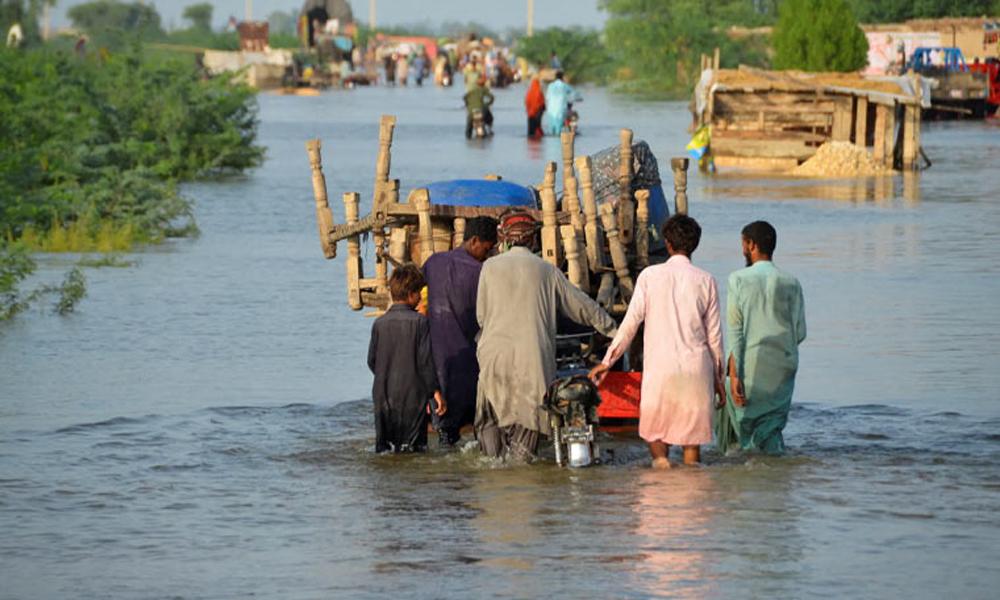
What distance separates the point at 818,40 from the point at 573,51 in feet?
142

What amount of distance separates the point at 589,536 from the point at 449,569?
2.47 ft

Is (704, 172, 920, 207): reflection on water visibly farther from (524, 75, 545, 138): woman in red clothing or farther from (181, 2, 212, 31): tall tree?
Result: (181, 2, 212, 31): tall tree

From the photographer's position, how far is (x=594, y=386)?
9.41 meters

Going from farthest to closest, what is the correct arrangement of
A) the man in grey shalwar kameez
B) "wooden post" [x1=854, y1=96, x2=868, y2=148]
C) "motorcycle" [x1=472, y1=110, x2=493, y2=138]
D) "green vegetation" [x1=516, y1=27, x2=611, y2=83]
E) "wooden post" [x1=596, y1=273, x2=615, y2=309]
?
"green vegetation" [x1=516, y1=27, x2=611, y2=83]
"motorcycle" [x1=472, y1=110, x2=493, y2=138]
"wooden post" [x1=854, y1=96, x2=868, y2=148]
"wooden post" [x1=596, y1=273, x2=615, y2=309]
the man in grey shalwar kameez

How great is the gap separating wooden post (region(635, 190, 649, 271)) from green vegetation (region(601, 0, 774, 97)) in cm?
5740

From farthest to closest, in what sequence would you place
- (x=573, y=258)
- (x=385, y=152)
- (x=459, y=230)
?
(x=385, y=152), (x=459, y=230), (x=573, y=258)

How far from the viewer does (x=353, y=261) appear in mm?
Answer: 10898

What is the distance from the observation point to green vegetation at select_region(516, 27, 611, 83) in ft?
277

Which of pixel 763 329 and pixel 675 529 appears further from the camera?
pixel 763 329

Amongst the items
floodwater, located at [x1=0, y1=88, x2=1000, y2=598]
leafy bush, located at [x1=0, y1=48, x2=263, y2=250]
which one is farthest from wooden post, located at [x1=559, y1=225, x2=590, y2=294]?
leafy bush, located at [x1=0, y1=48, x2=263, y2=250]

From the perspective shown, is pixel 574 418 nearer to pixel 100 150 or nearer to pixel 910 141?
pixel 100 150

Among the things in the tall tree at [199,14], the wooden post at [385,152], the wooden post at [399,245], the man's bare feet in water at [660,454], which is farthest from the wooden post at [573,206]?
the tall tree at [199,14]

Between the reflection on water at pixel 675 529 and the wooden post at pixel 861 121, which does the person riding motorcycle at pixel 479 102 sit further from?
the reflection on water at pixel 675 529

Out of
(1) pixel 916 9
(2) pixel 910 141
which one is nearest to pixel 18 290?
(2) pixel 910 141
